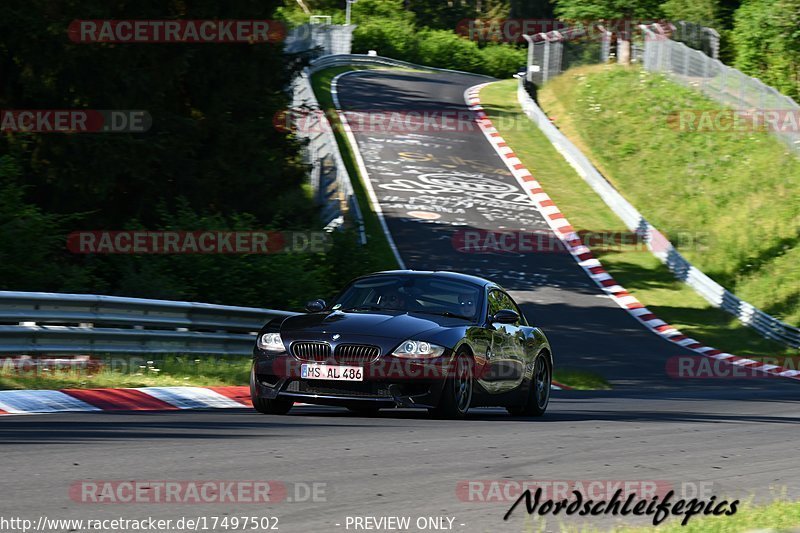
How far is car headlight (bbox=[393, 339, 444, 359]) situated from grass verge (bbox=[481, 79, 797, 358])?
1720cm

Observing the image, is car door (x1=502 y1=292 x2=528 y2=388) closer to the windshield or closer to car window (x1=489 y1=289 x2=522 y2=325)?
car window (x1=489 y1=289 x2=522 y2=325)

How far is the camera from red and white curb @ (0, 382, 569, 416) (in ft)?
34.0

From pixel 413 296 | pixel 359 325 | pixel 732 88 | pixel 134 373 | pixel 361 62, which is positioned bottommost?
pixel 134 373

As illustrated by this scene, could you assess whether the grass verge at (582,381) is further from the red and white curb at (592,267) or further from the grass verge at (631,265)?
the grass verge at (631,265)

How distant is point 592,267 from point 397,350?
2230cm

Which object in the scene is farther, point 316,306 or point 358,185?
Result: point 358,185

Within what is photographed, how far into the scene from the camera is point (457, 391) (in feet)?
36.0

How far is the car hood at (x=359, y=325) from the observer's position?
10.6 m

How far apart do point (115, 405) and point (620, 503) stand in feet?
17.9

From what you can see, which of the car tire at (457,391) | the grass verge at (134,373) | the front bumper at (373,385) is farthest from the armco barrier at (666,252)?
the front bumper at (373,385)

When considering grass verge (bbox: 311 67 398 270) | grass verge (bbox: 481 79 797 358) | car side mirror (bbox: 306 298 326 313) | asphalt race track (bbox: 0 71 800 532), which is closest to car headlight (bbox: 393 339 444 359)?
asphalt race track (bbox: 0 71 800 532)

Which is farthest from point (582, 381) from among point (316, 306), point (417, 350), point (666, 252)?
point (666, 252)

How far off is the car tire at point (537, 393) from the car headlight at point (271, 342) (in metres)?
2.99

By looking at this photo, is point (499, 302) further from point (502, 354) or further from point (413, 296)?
point (413, 296)
